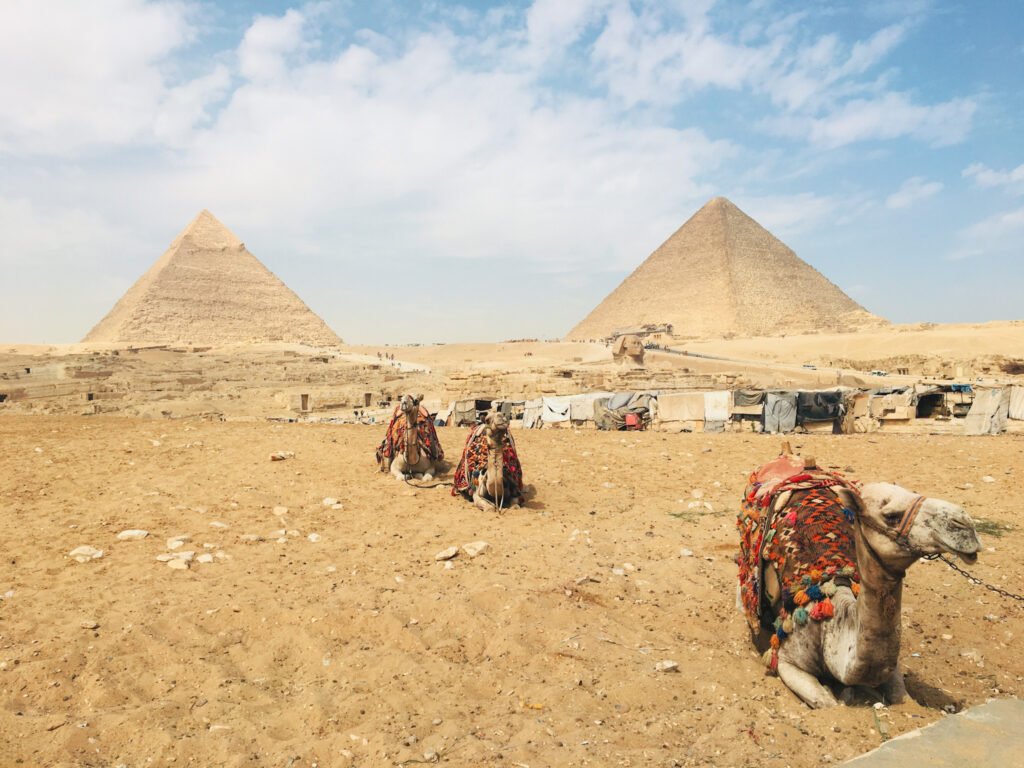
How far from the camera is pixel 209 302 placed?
105125 mm

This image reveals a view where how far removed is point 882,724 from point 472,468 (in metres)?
4.75

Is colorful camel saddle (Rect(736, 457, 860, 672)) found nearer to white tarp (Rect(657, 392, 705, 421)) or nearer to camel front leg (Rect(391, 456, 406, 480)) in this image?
camel front leg (Rect(391, 456, 406, 480))

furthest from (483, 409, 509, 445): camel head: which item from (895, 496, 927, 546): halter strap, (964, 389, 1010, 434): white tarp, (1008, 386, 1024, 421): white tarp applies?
(1008, 386, 1024, 421): white tarp

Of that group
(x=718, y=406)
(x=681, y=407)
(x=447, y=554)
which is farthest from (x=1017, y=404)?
(x=447, y=554)

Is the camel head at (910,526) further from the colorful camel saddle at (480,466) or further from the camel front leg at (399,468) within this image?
the camel front leg at (399,468)

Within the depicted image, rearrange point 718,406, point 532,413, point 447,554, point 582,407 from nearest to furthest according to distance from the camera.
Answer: point 447,554, point 718,406, point 582,407, point 532,413

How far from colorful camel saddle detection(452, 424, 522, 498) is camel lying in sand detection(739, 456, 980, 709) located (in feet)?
10.2

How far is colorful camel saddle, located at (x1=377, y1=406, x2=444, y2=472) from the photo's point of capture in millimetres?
7926

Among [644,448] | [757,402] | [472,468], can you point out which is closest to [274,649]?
[472,468]

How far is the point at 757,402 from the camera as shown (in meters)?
14.0

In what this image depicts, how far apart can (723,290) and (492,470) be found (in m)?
87.7

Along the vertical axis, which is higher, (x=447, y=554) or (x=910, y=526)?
(x=910, y=526)

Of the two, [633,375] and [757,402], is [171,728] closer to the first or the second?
[757,402]

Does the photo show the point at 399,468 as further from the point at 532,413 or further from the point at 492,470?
the point at 532,413
